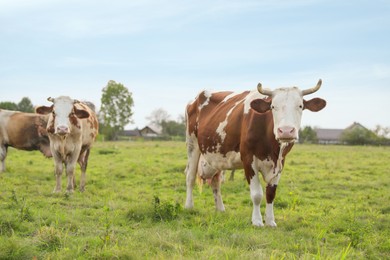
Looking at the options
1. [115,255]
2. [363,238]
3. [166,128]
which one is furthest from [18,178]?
[166,128]

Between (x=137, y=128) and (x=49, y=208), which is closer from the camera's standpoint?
(x=49, y=208)

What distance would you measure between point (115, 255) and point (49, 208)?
3.83m

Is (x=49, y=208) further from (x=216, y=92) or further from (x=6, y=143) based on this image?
(x=6, y=143)

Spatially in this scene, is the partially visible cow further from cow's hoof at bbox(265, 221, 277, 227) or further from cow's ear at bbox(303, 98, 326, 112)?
cow's ear at bbox(303, 98, 326, 112)

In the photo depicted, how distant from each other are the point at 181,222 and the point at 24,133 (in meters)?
9.27

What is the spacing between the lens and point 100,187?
1169 centimetres

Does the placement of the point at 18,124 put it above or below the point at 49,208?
above

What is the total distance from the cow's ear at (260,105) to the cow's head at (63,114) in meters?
4.60

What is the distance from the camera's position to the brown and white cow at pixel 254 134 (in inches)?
246

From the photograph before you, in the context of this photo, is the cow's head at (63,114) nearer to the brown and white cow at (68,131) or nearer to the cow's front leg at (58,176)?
the brown and white cow at (68,131)

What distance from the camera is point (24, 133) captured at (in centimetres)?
1404

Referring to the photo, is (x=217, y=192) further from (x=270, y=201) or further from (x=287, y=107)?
(x=287, y=107)

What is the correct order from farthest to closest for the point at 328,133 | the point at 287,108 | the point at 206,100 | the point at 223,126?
the point at 328,133 < the point at 206,100 < the point at 223,126 < the point at 287,108

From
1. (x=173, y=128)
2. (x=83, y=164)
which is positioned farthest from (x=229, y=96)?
(x=173, y=128)
